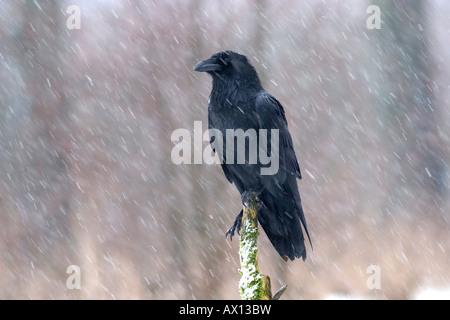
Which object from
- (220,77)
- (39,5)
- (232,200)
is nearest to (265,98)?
(220,77)

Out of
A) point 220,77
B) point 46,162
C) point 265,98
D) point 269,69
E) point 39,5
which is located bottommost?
point 265,98

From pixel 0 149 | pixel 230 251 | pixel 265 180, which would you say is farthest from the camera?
pixel 0 149

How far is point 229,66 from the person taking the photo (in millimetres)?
3277

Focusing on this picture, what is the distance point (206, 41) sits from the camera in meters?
6.57

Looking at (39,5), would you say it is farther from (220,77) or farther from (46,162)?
(220,77)

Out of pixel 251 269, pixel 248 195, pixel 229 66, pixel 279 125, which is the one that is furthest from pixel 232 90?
pixel 251 269

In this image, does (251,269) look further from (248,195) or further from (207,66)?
(207,66)

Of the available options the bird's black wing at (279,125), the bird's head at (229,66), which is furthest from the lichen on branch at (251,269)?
the bird's head at (229,66)

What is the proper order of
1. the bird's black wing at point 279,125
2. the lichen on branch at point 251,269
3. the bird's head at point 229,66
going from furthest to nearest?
the bird's head at point 229,66, the bird's black wing at point 279,125, the lichen on branch at point 251,269

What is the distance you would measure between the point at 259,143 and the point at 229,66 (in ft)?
1.85

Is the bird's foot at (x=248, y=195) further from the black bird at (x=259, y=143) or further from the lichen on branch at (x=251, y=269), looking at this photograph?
the lichen on branch at (x=251, y=269)

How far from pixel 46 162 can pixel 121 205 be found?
111 centimetres

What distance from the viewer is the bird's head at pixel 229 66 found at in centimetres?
326

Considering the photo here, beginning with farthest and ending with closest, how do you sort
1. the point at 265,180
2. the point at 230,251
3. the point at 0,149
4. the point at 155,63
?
the point at 155,63 → the point at 0,149 → the point at 230,251 → the point at 265,180
